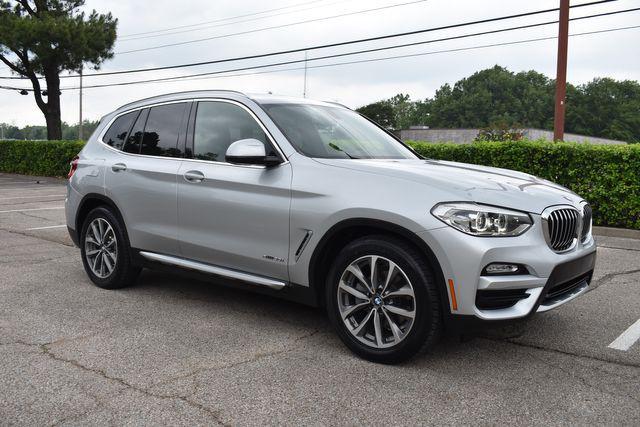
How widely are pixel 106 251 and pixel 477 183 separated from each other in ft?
11.7

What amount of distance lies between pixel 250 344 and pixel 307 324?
615 millimetres

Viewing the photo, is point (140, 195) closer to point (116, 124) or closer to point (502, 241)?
point (116, 124)

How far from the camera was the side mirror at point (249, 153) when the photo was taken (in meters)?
4.22

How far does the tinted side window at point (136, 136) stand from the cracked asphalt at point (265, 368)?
1.34 meters

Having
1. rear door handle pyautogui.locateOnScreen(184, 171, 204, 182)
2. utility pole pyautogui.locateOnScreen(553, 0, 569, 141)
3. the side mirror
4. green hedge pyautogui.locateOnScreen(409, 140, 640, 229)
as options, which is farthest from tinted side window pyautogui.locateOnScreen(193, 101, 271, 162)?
utility pole pyautogui.locateOnScreen(553, 0, 569, 141)

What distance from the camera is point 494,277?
3.48 metres

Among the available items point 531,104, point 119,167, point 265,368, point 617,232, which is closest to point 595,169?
point 617,232

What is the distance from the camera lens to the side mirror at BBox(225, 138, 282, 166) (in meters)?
4.22

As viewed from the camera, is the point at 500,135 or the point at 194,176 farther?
the point at 500,135

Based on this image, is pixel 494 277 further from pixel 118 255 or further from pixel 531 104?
pixel 531 104

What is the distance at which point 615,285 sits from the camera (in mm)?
6141

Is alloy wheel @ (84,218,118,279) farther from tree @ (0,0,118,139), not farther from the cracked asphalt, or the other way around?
tree @ (0,0,118,139)

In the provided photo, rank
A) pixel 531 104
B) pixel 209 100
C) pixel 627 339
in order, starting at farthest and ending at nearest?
1. pixel 531 104
2. pixel 209 100
3. pixel 627 339

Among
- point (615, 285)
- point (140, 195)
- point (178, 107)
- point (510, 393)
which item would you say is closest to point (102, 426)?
point (510, 393)
